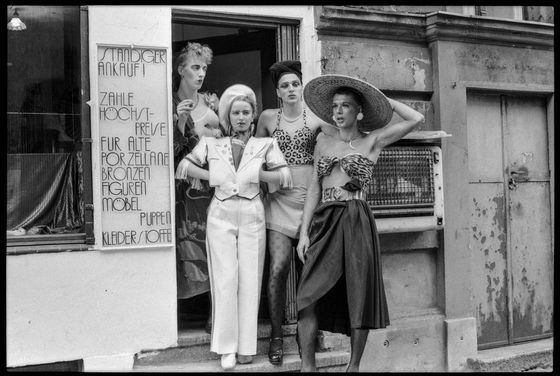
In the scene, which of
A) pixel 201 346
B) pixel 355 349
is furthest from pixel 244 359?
pixel 355 349

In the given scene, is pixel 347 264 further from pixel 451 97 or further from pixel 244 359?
pixel 451 97

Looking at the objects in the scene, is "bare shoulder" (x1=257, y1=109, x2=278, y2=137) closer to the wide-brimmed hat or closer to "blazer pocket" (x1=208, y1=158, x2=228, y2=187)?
the wide-brimmed hat

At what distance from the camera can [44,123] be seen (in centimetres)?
571

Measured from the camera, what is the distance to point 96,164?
5.60m

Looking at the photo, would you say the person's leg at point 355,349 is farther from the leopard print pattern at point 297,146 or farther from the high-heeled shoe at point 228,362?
the leopard print pattern at point 297,146

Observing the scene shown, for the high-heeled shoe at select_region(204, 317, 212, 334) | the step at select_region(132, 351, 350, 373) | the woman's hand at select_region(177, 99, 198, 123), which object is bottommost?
the step at select_region(132, 351, 350, 373)

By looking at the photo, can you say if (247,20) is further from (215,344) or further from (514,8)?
(514,8)

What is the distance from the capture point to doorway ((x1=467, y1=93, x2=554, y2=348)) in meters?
7.25

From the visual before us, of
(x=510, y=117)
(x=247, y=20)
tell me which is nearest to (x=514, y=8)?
(x=510, y=117)

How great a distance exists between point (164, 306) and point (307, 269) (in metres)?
1.20

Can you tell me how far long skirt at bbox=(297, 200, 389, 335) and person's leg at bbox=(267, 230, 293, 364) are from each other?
272 millimetres

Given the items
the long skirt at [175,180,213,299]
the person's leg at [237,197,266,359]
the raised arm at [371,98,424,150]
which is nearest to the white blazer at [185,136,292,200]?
the person's leg at [237,197,266,359]

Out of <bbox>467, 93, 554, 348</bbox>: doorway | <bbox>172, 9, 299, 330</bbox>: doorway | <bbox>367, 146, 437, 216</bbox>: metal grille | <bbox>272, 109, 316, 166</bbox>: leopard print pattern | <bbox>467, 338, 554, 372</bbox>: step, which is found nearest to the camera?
<bbox>272, 109, 316, 166</bbox>: leopard print pattern

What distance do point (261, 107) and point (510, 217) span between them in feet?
9.06
